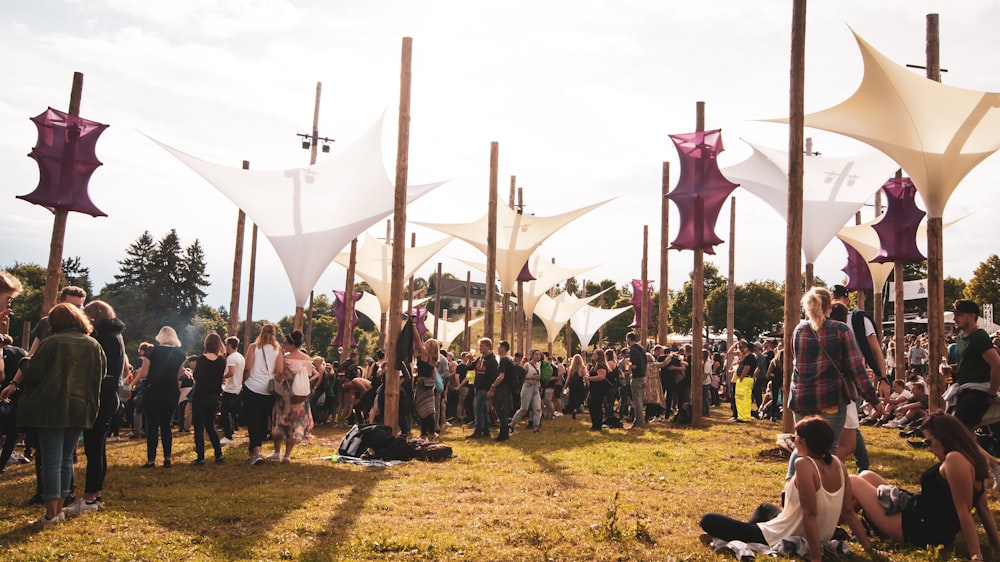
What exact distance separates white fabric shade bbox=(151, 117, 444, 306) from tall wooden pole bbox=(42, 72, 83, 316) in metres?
2.96

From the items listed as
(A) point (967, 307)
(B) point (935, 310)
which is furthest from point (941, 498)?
(B) point (935, 310)

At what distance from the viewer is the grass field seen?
17.5ft

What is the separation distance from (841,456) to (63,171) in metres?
14.4

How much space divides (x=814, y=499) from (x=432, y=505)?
365 centimetres

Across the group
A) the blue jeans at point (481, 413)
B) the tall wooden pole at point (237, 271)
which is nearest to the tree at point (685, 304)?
the tall wooden pole at point (237, 271)

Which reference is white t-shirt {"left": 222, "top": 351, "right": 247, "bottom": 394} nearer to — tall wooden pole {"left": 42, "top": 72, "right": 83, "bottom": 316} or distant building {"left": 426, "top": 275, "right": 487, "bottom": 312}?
tall wooden pole {"left": 42, "top": 72, "right": 83, "bottom": 316}

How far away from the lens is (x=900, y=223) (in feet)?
56.1

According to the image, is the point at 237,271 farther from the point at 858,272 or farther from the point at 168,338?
the point at 858,272

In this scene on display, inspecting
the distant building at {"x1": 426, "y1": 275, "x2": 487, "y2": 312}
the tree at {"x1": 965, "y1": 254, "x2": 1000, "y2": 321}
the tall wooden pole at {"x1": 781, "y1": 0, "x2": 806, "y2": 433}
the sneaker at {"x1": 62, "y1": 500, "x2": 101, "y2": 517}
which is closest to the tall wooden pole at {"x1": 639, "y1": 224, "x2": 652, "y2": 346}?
the tall wooden pole at {"x1": 781, "y1": 0, "x2": 806, "y2": 433}

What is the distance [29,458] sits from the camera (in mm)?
10219

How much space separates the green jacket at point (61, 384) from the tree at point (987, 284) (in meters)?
63.1

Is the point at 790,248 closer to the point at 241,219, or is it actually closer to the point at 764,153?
the point at 764,153

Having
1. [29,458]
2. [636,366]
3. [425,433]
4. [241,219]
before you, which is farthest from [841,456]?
[241,219]

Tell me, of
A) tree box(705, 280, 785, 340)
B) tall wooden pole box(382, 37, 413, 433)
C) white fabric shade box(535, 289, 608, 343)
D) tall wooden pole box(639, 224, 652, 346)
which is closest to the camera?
tall wooden pole box(382, 37, 413, 433)
